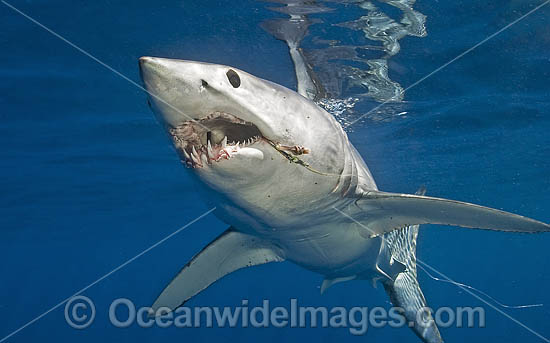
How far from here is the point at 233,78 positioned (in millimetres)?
2643

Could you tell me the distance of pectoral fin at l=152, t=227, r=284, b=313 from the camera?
16.8 feet

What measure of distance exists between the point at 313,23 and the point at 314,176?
18.0ft

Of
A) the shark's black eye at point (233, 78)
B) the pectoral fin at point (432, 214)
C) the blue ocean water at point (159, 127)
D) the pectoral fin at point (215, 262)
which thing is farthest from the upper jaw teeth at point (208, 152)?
the blue ocean water at point (159, 127)

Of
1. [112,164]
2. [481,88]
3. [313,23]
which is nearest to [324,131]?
[313,23]

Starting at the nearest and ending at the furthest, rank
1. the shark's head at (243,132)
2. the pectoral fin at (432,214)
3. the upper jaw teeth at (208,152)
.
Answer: the shark's head at (243,132), the upper jaw teeth at (208,152), the pectoral fin at (432,214)

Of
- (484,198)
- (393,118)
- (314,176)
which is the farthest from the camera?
(484,198)

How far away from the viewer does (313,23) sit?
797 cm

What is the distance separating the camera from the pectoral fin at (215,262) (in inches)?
201

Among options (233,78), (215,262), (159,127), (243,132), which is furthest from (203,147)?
(159,127)

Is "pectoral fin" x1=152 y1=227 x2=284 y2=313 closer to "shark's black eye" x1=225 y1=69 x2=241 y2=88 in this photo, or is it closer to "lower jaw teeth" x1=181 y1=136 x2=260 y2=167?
"lower jaw teeth" x1=181 y1=136 x2=260 y2=167

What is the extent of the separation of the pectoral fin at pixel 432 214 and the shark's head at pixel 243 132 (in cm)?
75

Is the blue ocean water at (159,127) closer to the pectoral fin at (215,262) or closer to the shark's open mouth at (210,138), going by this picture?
the pectoral fin at (215,262)

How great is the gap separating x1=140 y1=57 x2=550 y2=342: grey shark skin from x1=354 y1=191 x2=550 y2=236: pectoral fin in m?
0.01

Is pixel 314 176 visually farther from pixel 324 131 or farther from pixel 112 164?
pixel 112 164
